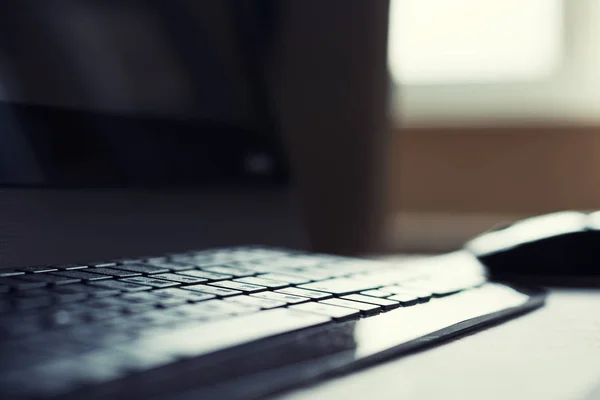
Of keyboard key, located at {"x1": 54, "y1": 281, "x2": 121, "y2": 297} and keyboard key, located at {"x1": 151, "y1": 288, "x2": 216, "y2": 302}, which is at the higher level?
keyboard key, located at {"x1": 54, "y1": 281, "x2": 121, "y2": 297}

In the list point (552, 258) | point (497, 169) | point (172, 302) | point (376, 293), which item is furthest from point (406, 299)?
point (497, 169)

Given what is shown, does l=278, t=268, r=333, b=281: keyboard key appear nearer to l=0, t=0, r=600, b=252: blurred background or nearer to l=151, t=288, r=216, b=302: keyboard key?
l=151, t=288, r=216, b=302: keyboard key

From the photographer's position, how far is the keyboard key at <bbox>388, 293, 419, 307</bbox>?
0.34m

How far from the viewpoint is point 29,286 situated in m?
0.30

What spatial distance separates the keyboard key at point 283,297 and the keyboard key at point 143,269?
72 millimetres

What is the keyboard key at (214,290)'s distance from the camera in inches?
12.4

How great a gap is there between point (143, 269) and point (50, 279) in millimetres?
63

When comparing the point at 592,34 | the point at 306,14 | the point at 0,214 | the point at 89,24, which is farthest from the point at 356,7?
the point at 592,34

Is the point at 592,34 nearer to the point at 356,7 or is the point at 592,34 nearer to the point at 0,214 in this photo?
the point at 356,7

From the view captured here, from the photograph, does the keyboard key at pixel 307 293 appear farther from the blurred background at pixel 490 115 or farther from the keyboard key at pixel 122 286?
the blurred background at pixel 490 115

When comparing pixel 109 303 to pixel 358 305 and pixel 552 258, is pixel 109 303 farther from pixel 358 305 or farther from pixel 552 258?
pixel 552 258

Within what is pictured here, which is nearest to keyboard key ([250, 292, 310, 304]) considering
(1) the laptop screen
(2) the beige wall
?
(1) the laptop screen

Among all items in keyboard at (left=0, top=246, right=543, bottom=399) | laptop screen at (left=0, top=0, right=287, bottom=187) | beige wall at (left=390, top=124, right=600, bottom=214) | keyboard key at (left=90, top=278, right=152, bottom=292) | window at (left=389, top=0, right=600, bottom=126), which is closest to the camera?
keyboard at (left=0, top=246, right=543, bottom=399)

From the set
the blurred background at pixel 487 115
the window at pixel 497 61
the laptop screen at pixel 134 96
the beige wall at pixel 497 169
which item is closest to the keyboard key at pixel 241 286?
the laptop screen at pixel 134 96
